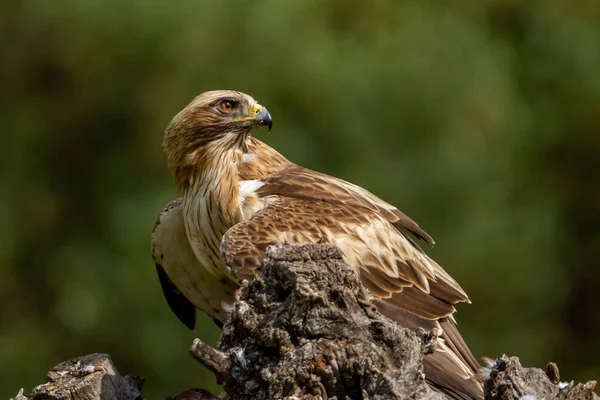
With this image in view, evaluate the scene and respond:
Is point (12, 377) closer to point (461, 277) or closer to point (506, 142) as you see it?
point (461, 277)

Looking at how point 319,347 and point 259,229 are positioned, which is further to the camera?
point 259,229

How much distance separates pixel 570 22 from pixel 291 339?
521 inches

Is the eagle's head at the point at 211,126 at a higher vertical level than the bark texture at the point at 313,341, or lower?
higher

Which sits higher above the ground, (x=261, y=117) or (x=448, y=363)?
(x=261, y=117)

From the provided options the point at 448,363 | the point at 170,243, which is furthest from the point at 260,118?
the point at 448,363

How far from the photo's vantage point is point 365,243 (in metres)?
6.51

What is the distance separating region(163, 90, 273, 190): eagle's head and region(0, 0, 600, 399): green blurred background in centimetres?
588

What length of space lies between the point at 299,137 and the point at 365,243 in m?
7.48

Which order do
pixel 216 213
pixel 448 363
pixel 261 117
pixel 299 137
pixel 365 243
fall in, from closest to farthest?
pixel 448 363
pixel 365 243
pixel 216 213
pixel 261 117
pixel 299 137

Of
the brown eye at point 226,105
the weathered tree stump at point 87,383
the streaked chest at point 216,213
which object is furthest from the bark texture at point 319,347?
the brown eye at point 226,105

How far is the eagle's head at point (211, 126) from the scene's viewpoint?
698cm

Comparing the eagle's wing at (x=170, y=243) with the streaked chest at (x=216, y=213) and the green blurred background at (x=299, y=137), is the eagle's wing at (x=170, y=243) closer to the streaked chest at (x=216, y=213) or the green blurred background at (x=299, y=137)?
the streaked chest at (x=216, y=213)

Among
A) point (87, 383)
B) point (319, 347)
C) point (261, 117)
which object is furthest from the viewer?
point (261, 117)

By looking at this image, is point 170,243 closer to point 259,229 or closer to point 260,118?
point 260,118
